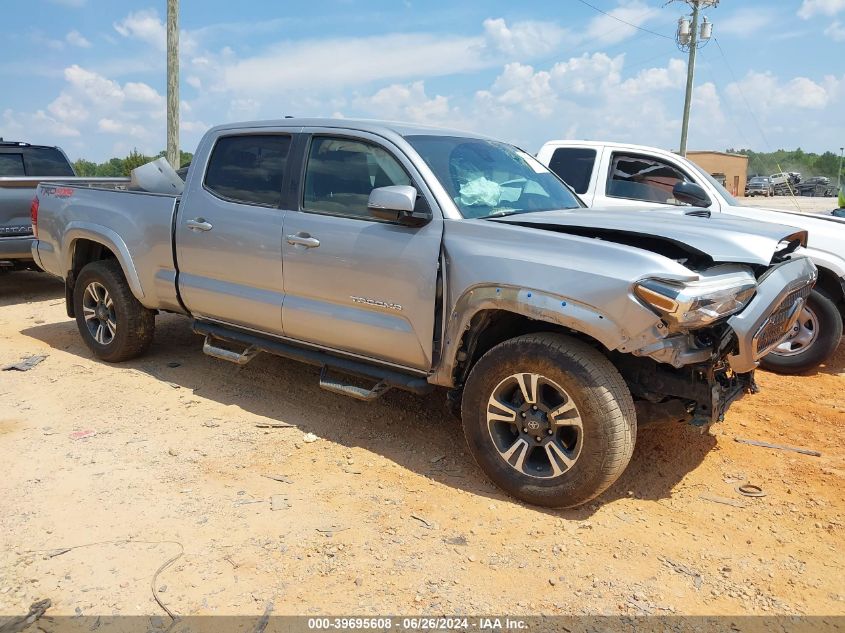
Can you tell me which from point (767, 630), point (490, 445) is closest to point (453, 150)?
point (490, 445)

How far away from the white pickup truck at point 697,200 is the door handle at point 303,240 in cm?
211

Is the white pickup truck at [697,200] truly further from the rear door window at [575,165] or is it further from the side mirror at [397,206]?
the side mirror at [397,206]

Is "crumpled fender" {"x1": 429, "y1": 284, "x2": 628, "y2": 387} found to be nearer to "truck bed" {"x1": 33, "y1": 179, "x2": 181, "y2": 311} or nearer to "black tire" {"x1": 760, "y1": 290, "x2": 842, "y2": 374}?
"truck bed" {"x1": 33, "y1": 179, "x2": 181, "y2": 311}

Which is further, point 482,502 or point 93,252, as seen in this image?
point 93,252

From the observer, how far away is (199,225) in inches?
191

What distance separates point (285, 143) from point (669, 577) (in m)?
3.47

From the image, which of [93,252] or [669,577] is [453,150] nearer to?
[669,577]

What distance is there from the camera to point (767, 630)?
2.64m

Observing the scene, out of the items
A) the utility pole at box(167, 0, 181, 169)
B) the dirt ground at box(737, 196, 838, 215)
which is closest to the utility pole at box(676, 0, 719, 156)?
the dirt ground at box(737, 196, 838, 215)

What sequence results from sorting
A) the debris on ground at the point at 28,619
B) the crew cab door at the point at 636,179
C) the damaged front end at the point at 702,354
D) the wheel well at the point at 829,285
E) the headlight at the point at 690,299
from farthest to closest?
the crew cab door at the point at 636,179 < the wheel well at the point at 829,285 < the damaged front end at the point at 702,354 < the headlight at the point at 690,299 < the debris on ground at the point at 28,619

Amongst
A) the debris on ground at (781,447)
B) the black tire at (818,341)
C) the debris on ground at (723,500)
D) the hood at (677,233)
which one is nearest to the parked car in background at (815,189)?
the black tire at (818,341)

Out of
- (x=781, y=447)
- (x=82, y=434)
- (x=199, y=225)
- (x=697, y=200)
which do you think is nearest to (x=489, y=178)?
(x=199, y=225)

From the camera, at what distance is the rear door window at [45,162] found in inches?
386

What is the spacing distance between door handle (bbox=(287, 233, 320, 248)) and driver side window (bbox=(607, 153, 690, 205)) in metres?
3.83
